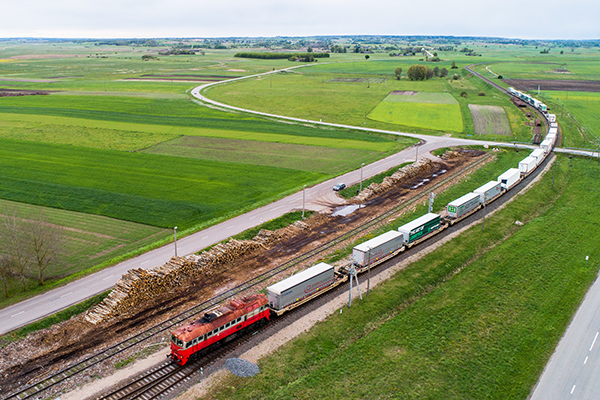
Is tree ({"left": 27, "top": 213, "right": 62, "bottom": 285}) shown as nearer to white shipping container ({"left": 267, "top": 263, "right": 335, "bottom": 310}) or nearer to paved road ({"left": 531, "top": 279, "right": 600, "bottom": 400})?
white shipping container ({"left": 267, "top": 263, "right": 335, "bottom": 310})

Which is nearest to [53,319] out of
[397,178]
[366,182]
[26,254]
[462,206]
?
[26,254]

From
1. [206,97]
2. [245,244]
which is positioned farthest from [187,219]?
[206,97]

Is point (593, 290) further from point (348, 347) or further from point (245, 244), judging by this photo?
point (245, 244)

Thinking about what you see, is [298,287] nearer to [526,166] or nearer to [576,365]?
[576,365]

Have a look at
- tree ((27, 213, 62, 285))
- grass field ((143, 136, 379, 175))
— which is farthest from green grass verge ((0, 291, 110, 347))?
grass field ((143, 136, 379, 175))

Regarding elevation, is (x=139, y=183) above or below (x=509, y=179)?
below
